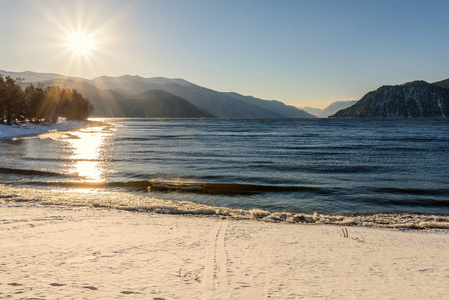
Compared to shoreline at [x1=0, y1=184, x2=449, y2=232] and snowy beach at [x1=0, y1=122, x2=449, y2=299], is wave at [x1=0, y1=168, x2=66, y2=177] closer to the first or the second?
shoreline at [x1=0, y1=184, x2=449, y2=232]

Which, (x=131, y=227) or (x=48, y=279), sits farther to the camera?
(x=131, y=227)

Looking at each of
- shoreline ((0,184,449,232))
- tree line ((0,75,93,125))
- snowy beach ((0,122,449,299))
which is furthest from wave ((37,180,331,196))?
tree line ((0,75,93,125))

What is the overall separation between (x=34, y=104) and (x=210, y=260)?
128178mm

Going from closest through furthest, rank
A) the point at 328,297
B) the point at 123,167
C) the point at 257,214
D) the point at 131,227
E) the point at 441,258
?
the point at 328,297, the point at 441,258, the point at 131,227, the point at 257,214, the point at 123,167

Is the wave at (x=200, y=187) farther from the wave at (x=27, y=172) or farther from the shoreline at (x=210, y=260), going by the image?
the shoreline at (x=210, y=260)

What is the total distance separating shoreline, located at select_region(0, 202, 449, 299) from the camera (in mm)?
7586

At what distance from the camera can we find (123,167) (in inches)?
1337

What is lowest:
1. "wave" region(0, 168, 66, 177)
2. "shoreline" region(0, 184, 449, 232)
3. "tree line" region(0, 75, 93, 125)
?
"shoreline" region(0, 184, 449, 232)

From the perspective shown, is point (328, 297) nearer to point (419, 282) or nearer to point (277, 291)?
point (277, 291)

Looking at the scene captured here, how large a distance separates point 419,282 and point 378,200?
551 inches

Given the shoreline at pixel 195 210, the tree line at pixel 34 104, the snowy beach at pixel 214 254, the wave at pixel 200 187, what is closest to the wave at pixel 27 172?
the wave at pixel 200 187

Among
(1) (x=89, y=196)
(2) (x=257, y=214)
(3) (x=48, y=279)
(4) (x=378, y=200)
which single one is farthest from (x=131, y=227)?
(4) (x=378, y=200)

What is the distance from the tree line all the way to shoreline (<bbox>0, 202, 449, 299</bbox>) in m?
95.0

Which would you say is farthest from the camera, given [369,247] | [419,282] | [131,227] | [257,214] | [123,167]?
[123,167]
